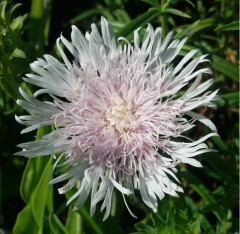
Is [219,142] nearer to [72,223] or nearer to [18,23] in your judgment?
[72,223]

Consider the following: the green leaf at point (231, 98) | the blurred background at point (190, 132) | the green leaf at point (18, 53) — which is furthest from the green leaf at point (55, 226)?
the green leaf at point (231, 98)

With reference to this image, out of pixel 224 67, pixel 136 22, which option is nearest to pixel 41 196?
pixel 136 22

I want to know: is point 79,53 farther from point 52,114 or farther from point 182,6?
point 182,6

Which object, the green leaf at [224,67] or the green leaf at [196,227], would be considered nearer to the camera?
the green leaf at [196,227]

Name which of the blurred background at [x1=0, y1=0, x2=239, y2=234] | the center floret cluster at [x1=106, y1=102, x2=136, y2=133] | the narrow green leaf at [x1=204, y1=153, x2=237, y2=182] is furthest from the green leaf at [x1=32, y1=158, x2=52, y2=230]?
the narrow green leaf at [x1=204, y1=153, x2=237, y2=182]

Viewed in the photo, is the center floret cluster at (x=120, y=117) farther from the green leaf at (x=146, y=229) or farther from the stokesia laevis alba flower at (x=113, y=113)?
the green leaf at (x=146, y=229)

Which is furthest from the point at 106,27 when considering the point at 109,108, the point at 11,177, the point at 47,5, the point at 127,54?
the point at 11,177
